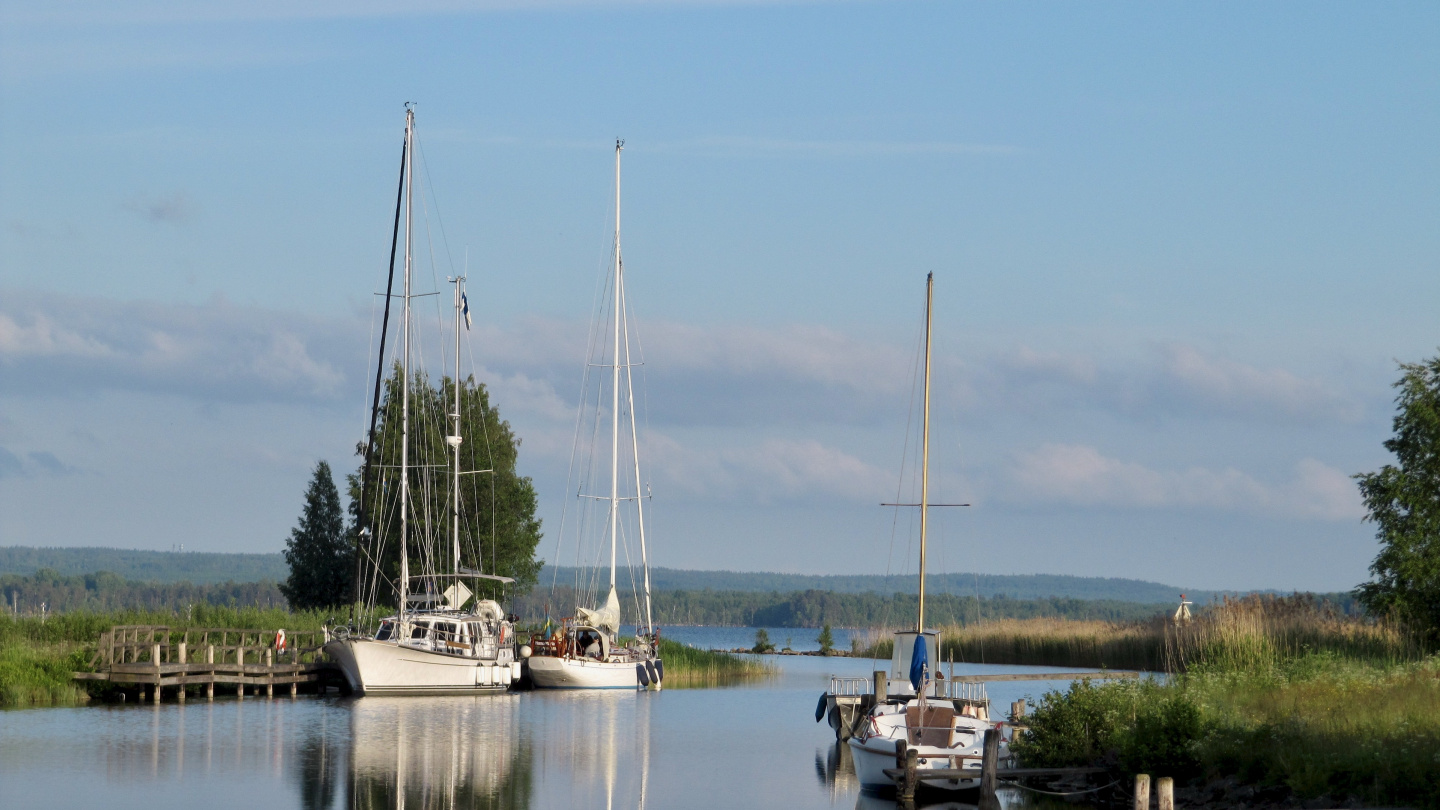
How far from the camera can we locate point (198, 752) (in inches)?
1308

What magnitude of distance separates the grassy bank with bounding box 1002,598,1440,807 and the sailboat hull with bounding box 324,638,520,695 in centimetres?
2480

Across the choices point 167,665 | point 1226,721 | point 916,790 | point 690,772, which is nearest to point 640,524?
point 167,665

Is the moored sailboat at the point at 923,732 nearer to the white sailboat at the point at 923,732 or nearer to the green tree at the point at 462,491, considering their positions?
the white sailboat at the point at 923,732

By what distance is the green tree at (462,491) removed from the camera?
220ft

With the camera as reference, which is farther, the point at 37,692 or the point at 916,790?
the point at 37,692

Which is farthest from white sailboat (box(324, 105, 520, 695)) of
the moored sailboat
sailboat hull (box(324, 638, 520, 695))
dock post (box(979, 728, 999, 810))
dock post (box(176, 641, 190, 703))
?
dock post (box(979, 728, 999, 810))

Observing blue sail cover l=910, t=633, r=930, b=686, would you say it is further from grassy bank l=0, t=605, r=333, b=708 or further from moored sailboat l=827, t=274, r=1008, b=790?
grassy bank l=0, t=605, r=333, b=708

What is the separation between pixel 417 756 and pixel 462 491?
3829cm

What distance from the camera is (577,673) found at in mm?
57188

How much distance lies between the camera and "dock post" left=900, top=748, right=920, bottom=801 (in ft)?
92.6

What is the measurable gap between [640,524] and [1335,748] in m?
39.1

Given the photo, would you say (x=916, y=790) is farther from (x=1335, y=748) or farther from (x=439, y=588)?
(x=439, y=588)

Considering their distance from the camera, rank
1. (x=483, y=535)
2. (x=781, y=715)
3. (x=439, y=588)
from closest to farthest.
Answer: (x=781, y=715) < (x=439, y=588) < (x=483, y=535)

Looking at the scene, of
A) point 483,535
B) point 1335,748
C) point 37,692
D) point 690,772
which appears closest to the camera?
point 1335,748
